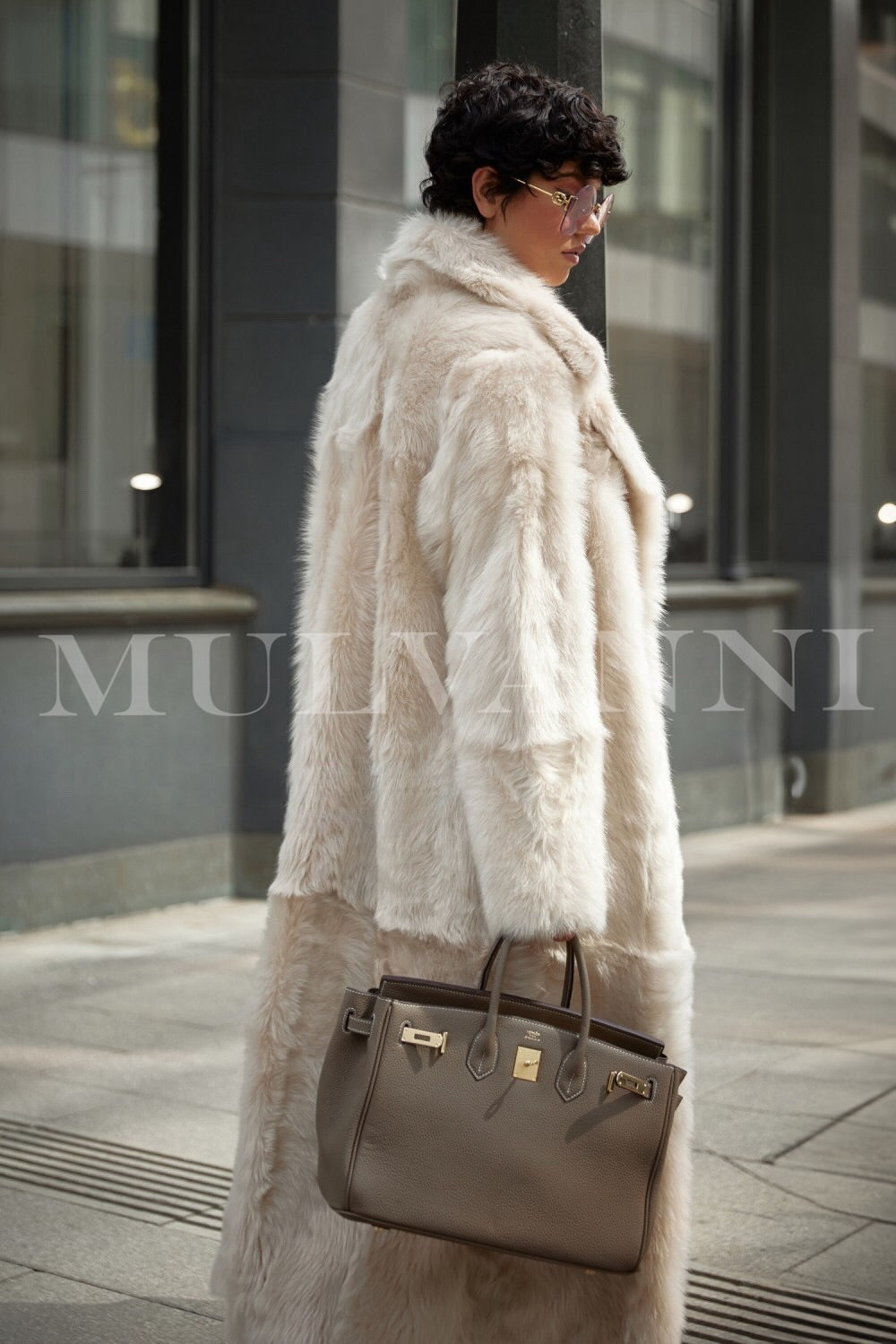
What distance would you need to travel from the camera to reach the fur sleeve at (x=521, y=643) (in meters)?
2.72

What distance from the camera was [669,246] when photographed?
35.6 ft

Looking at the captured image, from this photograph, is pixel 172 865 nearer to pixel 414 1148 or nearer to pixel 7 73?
pixel 7 73

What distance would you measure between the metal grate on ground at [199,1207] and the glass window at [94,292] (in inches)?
131

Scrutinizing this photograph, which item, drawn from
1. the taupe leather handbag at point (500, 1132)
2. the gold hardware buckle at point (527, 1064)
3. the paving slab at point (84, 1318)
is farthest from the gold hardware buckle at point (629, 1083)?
the paving slab at point (84, 1318)

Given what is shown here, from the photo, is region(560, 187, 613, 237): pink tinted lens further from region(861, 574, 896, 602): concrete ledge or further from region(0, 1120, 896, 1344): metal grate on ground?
region(861, 574, 896, 602): concrete ledge

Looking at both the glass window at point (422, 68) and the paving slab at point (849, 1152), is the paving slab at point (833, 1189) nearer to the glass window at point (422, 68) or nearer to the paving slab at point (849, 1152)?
the paving slab at point (849, 1152)

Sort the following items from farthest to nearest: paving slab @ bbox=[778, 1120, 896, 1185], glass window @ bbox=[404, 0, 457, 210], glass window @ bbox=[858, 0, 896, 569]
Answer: glass window @ bbox=[858, 0, 896, 569] < glass window @ bbox=[404, 0, 457, 210] < paving slab @ bbox=[778, 1120, 896, 1185]

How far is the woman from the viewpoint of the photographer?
9.04 ft

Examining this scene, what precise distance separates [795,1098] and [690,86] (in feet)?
24.1

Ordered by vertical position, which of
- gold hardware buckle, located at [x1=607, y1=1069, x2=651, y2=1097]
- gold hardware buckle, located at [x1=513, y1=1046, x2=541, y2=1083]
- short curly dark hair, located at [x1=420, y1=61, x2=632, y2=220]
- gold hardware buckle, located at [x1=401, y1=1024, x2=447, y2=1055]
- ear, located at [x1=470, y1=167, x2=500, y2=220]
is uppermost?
short curly dark hair, located at [x1=420, y1=61, x2=632, y2=220]

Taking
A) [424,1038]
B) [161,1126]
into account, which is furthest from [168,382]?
[424,1038]

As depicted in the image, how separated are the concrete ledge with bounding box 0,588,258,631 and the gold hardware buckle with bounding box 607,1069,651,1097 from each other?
488 centimetres

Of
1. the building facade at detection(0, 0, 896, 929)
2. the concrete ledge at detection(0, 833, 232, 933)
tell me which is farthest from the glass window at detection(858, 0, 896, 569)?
the concrete ledge at detection(0, 833, 232, 933)

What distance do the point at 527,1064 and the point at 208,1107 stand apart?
2.49 m
